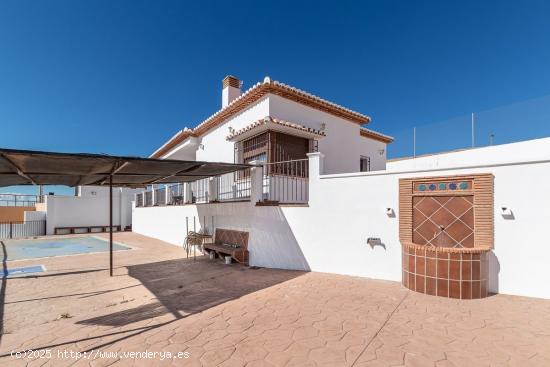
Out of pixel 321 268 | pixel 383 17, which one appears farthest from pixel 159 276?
pixel 383 17

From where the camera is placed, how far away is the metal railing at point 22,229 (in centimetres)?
2051

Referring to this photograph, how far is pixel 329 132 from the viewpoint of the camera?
13.5 metres

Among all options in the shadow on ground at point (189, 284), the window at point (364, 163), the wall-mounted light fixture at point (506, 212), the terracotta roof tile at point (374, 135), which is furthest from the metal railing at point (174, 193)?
the wall-mounted light fixture at point (506, 212)

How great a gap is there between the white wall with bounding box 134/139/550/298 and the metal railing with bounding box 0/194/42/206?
27.5 metres

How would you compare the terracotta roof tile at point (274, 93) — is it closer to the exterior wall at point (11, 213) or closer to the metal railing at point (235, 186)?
the metal railing at point (235, 186)

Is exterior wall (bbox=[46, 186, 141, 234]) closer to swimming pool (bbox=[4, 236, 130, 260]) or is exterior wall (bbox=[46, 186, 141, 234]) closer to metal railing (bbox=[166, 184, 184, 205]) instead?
swimming pool (bbox=[4, 236, 130, 260])

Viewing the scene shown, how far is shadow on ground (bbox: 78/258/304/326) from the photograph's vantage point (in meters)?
5.46

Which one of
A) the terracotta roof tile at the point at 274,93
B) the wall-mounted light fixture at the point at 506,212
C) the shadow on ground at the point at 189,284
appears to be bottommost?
the shadow on ground at the point at 189,284

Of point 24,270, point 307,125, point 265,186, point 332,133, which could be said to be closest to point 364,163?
point 332,133

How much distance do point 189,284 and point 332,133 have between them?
32.7 feet

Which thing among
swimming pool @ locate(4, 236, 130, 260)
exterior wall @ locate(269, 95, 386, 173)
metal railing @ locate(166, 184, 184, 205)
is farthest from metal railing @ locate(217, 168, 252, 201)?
swimming pool @ locate(4, 236, 130, 260)

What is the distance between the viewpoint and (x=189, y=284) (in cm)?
756

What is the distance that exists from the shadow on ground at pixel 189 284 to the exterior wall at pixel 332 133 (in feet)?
21.9

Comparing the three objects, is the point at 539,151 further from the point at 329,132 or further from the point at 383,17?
the point at 383,17
